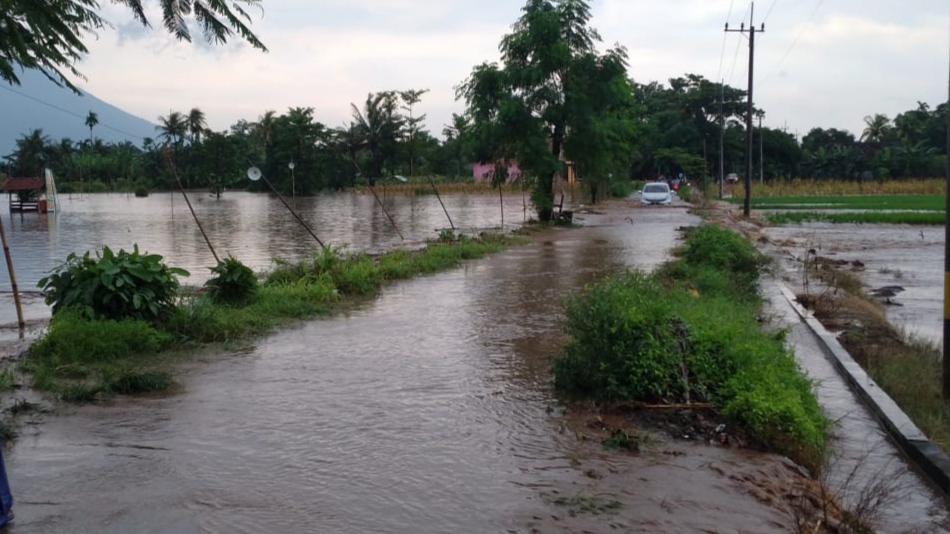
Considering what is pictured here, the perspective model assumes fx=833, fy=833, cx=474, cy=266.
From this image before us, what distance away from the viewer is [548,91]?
29.8 metres

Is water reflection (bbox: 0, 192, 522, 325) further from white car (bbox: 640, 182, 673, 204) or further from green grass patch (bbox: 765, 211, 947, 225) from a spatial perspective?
green grass patch (bbox: 765, 211, 947, 225)

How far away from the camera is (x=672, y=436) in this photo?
20.0 feet

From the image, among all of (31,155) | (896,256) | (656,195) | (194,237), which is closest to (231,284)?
(896,256)

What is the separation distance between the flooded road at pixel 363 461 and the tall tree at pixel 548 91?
21186 mm

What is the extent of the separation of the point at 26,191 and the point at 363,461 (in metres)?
51.0

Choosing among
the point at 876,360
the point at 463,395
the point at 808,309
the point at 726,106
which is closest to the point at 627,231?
the point at 808,309

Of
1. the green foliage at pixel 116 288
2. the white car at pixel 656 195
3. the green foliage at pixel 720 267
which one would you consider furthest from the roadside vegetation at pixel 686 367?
the white car at pixel 656 195

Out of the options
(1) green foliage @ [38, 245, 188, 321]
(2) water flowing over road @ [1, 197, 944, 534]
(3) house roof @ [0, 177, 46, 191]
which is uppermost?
(3) house roof @ [0, 177, 46, 191]

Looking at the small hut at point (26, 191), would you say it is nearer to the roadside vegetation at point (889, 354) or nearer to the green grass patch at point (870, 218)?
the green grass patch at point (870, 218)

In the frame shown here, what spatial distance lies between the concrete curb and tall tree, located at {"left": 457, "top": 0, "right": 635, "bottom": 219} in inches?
805

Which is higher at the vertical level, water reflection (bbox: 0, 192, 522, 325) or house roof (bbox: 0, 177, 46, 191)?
house roof (bbox: 0, 177, 46, 191)

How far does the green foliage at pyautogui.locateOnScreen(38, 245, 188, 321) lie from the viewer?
9211 millimetres

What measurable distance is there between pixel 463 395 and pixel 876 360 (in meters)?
4.81

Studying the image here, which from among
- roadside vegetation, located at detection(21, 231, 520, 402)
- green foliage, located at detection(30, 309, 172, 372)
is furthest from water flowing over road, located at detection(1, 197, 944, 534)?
green foliage, located at detection(30, 309, 172, 372)
